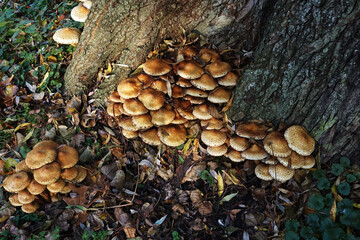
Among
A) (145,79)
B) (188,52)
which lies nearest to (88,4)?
(145,79)

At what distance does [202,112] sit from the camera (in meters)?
3.55

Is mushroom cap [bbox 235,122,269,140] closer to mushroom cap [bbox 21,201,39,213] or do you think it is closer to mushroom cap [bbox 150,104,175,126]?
mushroom cap [bbox 150,104,175,126]

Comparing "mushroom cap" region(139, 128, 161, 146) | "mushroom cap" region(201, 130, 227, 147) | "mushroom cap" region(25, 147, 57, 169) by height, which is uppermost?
"mushroom cap" region(201, 130, 227, 147)

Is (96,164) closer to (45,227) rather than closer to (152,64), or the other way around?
(45,227)

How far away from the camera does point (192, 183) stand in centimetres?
383

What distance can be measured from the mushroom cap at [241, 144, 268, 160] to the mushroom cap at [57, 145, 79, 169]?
2301 millimetres

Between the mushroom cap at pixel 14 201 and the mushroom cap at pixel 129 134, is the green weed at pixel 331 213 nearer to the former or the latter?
the mushroom cap at pixel 129 134

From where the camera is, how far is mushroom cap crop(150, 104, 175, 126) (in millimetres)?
3594

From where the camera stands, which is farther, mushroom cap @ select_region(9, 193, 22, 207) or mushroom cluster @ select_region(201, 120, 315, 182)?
mushroom cap @ select_region(9, 193, 22, 207)

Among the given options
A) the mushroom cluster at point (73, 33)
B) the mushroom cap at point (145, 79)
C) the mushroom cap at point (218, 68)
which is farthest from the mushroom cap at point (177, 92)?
the mushroom cluster at point (73, 33)

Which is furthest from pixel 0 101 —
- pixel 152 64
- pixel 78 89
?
pixel 152 64

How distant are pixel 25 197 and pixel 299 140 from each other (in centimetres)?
358

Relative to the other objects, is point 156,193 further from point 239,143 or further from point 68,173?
point 239,143

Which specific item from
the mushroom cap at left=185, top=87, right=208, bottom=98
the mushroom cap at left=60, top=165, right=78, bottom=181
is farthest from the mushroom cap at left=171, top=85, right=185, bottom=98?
the mushroom cap at left=60, top=165, right=78, bottom=181
